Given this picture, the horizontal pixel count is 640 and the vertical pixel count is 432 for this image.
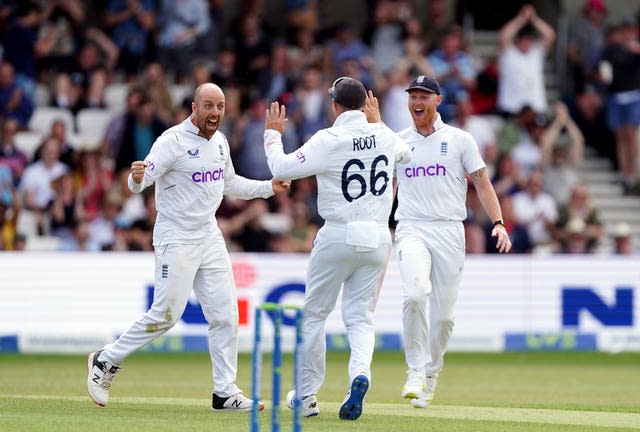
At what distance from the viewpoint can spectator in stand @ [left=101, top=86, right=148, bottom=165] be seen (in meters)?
22.0

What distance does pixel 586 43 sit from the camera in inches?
1052

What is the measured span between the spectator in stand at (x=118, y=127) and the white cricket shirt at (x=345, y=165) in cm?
1084

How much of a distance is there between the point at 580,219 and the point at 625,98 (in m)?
3.36

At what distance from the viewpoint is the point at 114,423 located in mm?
10766

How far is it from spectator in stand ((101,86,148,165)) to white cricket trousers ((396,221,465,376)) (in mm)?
9910

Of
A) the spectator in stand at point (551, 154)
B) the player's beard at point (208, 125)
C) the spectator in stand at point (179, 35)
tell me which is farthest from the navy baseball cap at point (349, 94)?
the spectator in stand at point (551, 154)

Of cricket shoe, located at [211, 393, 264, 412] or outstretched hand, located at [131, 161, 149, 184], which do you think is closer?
outstretched hand, located at [131, 161, 149, 184]

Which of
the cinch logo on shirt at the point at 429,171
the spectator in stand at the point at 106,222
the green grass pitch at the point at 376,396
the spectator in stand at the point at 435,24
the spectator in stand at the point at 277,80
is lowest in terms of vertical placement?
the green grass pitch at the point at 376,396

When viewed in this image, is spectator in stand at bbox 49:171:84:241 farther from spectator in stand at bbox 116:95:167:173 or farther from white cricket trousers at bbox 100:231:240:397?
white cricket trousers at bbox 100:231:240:397

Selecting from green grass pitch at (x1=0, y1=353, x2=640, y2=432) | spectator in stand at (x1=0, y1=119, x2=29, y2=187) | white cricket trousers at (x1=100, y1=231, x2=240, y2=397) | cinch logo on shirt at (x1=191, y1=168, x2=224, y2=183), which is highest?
spectator in stand at (x1=0, y1=119, x2=29, y2=187)

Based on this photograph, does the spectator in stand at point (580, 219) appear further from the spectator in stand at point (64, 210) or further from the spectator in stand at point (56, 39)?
the spectator in stand at point (56, 39)

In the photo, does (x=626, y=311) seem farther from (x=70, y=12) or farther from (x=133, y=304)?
(x=70, y=12)

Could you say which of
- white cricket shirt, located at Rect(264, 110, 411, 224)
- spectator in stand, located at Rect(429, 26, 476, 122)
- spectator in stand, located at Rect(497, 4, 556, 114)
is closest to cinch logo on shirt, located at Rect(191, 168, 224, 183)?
white cricket shirt, located at Rect(264, 110, 411, 224)

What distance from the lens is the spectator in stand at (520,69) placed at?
24.7 metres
